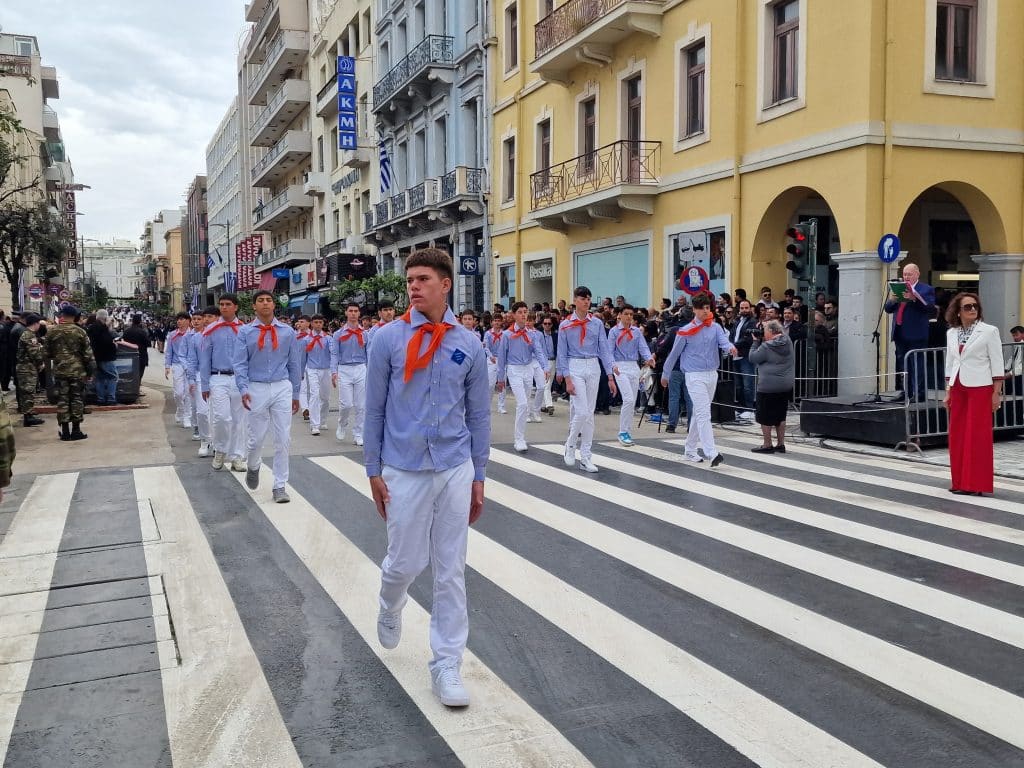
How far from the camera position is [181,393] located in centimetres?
1605

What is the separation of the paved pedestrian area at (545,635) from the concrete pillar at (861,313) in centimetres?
739

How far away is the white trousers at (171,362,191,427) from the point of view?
1588 centimetres

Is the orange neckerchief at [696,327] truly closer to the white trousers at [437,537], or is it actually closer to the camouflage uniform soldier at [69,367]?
the white trousers at [437,537]

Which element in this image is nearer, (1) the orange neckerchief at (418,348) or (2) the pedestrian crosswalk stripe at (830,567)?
(1) the orange neckerchief at (418,348)

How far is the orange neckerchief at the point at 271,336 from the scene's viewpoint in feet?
30.2

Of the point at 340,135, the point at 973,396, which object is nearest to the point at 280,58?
the point at 340,135

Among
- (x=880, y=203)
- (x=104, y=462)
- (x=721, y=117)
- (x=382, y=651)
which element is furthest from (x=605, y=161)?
(x=382, y=651)

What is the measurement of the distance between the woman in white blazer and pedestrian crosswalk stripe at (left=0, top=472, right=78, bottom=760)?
7830mm

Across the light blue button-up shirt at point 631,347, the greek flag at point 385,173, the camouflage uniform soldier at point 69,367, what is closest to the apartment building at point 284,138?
the greek flag at point 385,173

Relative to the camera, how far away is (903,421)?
12.0 m

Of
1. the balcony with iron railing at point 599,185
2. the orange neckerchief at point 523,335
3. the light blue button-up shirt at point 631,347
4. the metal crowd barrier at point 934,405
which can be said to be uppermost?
the balcony with iron railing at point 599,185

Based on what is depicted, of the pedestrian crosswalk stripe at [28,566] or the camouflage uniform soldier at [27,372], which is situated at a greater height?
the camouflage uniform soldier at [27,372]

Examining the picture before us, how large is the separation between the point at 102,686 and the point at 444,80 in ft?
99.4

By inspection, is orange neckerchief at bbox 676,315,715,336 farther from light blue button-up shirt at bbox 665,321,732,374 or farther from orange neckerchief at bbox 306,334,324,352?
orange neckerchief at bbox 306,334,324,352
